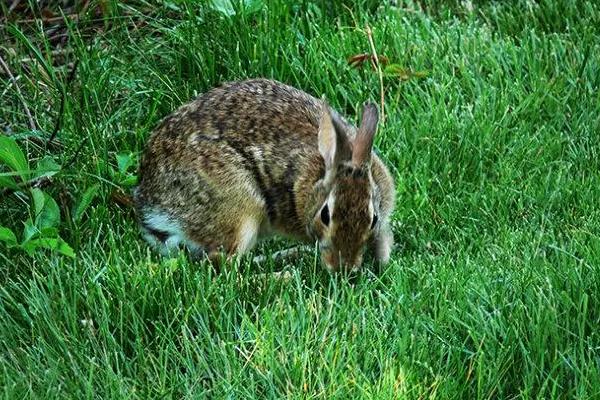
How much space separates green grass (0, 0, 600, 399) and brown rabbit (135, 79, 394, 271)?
0.19 m

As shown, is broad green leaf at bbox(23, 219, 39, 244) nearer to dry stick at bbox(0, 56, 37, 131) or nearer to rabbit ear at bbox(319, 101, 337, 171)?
dry stick at bbox(0, 56, 37, 131)

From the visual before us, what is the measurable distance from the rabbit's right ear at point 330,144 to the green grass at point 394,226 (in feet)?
1.26

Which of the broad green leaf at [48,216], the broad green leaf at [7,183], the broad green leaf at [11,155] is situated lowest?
the broad green leaf at [48,216]

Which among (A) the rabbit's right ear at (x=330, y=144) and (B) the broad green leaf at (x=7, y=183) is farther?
(B) the broad green leaf at (x=7, y=183)

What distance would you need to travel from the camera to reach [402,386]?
12.3ft

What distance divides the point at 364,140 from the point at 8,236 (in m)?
1.37

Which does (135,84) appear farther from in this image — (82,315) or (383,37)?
(82,315)

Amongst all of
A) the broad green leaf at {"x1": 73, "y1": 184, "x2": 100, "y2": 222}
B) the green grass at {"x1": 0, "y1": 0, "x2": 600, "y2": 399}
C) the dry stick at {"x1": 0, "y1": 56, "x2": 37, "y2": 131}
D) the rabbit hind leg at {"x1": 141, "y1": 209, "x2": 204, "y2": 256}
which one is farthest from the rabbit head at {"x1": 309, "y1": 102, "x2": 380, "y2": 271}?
the dry stick at {"x1": 0, "y1": 56, "x2": 37, "y2": 131}

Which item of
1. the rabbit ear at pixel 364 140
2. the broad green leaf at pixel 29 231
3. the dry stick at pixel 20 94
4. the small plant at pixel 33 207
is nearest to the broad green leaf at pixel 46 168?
the small plant at pixel 33 207

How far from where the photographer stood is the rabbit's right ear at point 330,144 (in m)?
4.67

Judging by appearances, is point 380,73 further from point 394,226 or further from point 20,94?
point 20,94

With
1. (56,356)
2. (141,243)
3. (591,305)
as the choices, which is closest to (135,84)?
(141,243)

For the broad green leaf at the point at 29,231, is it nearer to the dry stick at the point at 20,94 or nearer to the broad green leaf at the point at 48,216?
the broad green leaf at the point at 48,216

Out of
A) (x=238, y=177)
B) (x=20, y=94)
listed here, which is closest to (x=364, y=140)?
(x=238, y=177)
